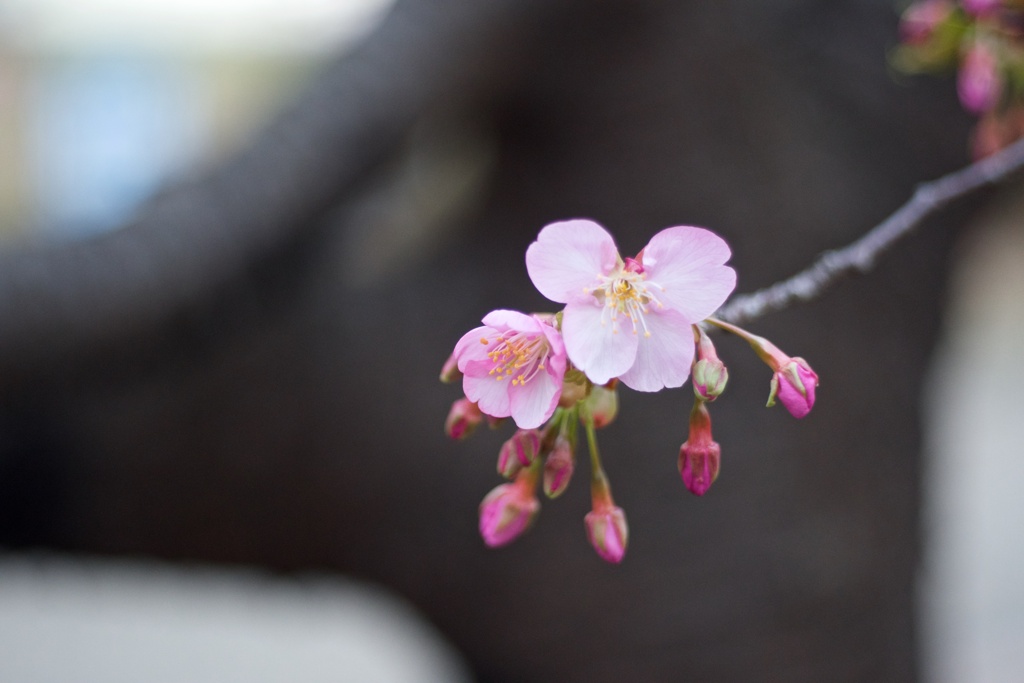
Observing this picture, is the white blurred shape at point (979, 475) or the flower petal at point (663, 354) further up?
the white blurred shape at point (979, 475)

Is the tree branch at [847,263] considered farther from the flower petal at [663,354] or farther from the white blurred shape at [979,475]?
the white blurred shape at [979,475]

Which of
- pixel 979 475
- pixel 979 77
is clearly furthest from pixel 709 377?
pixel 979 475

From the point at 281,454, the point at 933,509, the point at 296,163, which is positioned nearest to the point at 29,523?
the point at 281,454

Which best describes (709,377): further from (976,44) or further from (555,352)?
(976,44)

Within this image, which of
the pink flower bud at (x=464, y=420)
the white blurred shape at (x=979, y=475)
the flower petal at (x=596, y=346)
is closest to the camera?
the flower petal at (x=596, y=346)

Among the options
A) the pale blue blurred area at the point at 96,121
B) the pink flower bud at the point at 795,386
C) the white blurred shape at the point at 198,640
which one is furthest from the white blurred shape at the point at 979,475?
the pale blue blurred area at the point at 96,121

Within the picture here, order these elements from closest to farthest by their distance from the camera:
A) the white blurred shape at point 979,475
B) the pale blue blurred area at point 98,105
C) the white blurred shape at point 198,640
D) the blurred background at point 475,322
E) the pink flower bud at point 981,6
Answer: the pink flower bud at point 981,6
the blurred background at point 475,322
the white blurred shape at point 979,475
the white blurred shape at point 198,640
the pale blue blurred area at point 98,105

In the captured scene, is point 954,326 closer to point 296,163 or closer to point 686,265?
point 296,163
